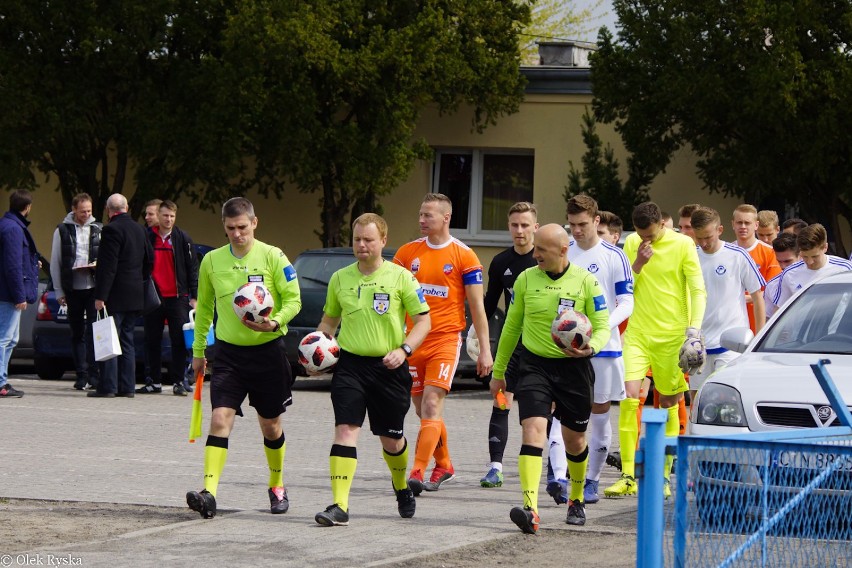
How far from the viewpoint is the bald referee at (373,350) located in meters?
8.68

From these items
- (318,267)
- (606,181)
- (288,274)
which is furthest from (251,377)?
(606,181)

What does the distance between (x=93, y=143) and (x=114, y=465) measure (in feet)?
54.2

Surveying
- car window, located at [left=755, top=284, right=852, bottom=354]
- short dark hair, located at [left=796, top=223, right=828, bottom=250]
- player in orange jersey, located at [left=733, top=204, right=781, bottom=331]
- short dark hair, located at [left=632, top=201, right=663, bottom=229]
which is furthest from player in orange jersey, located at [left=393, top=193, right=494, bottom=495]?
player in orange jersey, located at [left=733, top=204, right=781, bottom=331]

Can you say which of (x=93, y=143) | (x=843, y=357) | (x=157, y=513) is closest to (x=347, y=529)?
(x=157, y=513)

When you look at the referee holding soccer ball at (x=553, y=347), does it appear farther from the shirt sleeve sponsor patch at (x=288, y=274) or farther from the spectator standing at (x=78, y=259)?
the spectator standing at (x=78, y=259)

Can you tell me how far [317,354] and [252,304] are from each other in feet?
1.73

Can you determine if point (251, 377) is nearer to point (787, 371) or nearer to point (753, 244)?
point (787, 371)

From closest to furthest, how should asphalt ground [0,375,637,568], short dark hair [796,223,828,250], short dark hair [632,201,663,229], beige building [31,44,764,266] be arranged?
asphalt ground [0,375,637,568]
short dark hair [632,201,663,229]
short dark hair [796,223,828,250]
beige building [31,44,764,266]

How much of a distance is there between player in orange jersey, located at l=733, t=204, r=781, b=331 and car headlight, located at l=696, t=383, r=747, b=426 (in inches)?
190

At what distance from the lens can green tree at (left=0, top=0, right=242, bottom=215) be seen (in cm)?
2514

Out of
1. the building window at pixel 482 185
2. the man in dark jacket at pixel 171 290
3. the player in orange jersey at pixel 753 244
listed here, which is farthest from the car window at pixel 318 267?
the building window at pixel 482 185

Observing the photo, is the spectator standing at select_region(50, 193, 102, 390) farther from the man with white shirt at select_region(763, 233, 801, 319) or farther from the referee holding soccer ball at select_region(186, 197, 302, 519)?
the referee holding soccer ball at select_region(186, 197, 302, 519)

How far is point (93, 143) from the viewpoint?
26.8 metres

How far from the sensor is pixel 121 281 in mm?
16234
